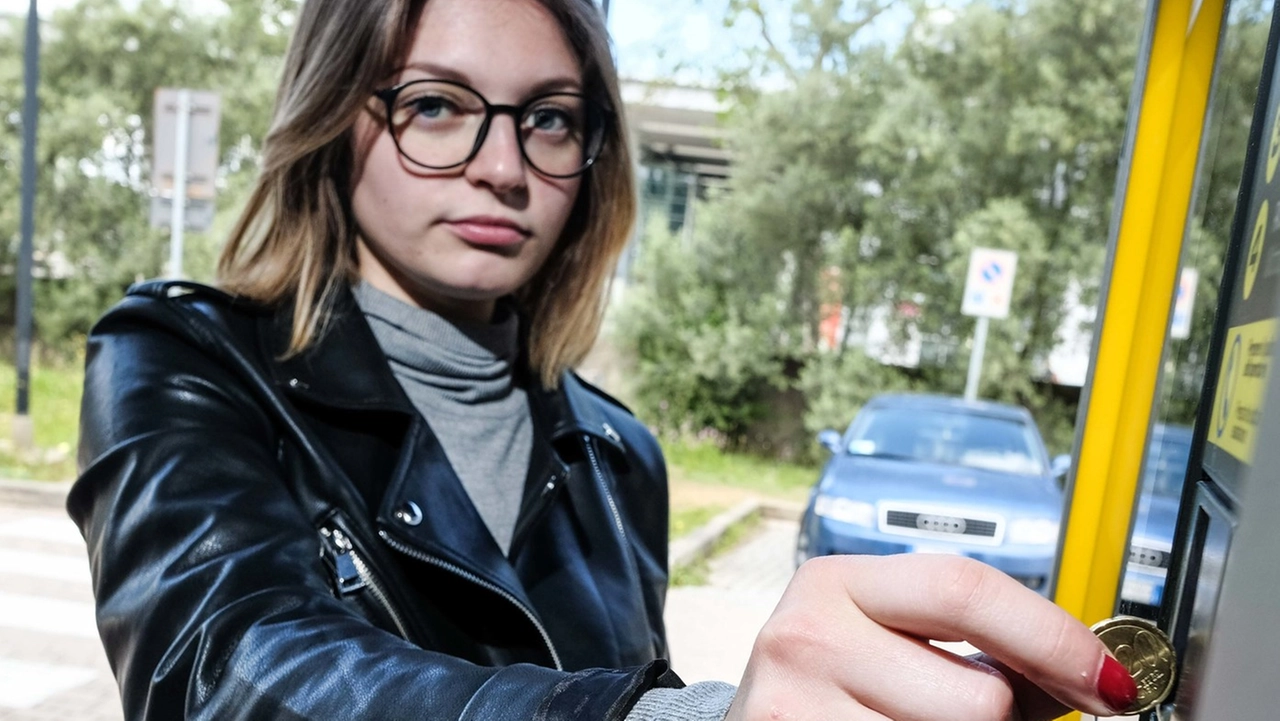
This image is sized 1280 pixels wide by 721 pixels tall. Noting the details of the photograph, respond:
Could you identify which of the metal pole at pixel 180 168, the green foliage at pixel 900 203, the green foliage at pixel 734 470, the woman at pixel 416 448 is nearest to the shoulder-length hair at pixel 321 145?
the woman at pixel 416 448

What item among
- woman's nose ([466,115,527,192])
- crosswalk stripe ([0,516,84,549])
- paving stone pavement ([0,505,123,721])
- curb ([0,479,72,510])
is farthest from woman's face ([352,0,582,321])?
curb ([0,479,72,510])

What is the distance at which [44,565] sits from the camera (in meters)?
5.44

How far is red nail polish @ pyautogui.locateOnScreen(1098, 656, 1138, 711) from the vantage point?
1.61 feet

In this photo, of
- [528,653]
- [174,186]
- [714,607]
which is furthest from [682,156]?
[528,653]

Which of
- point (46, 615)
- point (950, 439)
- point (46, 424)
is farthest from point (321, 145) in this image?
point (46, 424)

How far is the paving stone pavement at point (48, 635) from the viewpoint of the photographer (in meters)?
3.86

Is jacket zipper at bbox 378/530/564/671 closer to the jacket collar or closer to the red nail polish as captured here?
the jacket collar

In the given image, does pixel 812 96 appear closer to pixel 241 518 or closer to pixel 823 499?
pixel 823 499

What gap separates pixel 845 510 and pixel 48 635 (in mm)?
3758

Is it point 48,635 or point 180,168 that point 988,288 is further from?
point 48,635

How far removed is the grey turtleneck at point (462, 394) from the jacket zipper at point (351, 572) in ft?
0.74

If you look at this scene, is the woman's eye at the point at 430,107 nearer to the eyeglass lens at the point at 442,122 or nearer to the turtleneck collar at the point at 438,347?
the eyeglass lens at the point at 442,122

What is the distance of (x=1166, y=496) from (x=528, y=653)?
0.71 meters

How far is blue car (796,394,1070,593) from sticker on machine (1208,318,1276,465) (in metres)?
4.53
